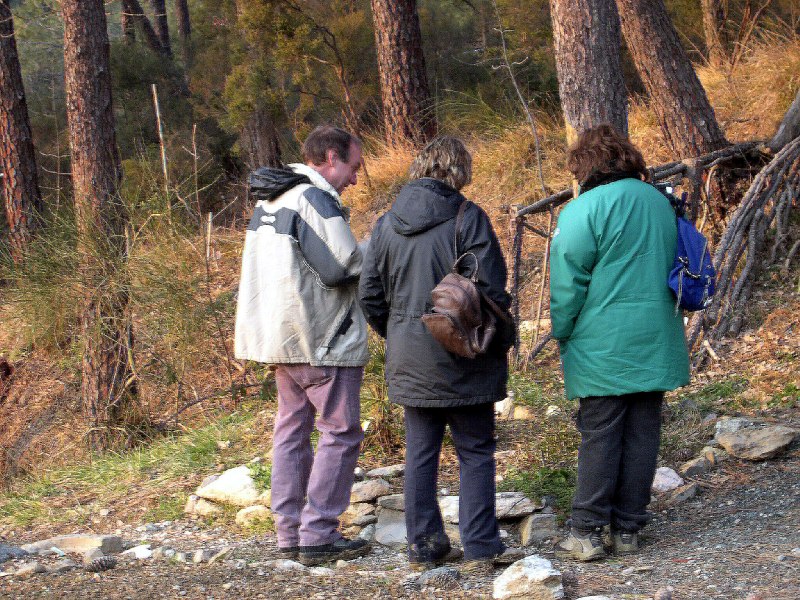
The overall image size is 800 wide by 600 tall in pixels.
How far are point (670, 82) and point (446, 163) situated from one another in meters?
4.90

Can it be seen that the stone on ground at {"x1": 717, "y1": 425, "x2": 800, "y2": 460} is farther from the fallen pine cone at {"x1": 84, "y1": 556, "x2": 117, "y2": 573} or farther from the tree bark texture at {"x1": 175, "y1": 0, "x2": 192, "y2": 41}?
the tree bark texture at {"x1": 175, "y1": 0, "x2": 192, "y2": 41}

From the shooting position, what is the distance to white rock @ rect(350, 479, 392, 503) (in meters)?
5.00

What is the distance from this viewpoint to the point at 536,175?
9.43m

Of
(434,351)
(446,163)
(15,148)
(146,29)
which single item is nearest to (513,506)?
(434,351)

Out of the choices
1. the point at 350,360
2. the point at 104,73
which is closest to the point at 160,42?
the point at 104,73

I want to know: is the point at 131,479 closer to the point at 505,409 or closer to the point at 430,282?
the point at 505,409

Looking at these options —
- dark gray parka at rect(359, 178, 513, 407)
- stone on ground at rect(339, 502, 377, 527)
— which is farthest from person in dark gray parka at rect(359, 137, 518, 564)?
stone on ground at rect(339, 502, 377, 527)

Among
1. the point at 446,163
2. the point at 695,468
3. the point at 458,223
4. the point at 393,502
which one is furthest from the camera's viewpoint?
the point at 695,468

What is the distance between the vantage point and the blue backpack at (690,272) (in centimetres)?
385

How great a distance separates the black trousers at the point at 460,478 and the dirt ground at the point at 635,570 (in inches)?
5.6

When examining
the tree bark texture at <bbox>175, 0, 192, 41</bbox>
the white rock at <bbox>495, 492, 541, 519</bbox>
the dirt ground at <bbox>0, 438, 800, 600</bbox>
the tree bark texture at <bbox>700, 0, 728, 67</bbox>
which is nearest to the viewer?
the dirt ground at <bbox>0, 438, 800, 600</bbox>

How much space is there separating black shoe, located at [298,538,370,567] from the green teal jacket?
131 centimetres

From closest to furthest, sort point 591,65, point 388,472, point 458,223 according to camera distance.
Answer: point 458,223, point 388,472, point 591,65

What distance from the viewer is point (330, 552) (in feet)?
13.8
